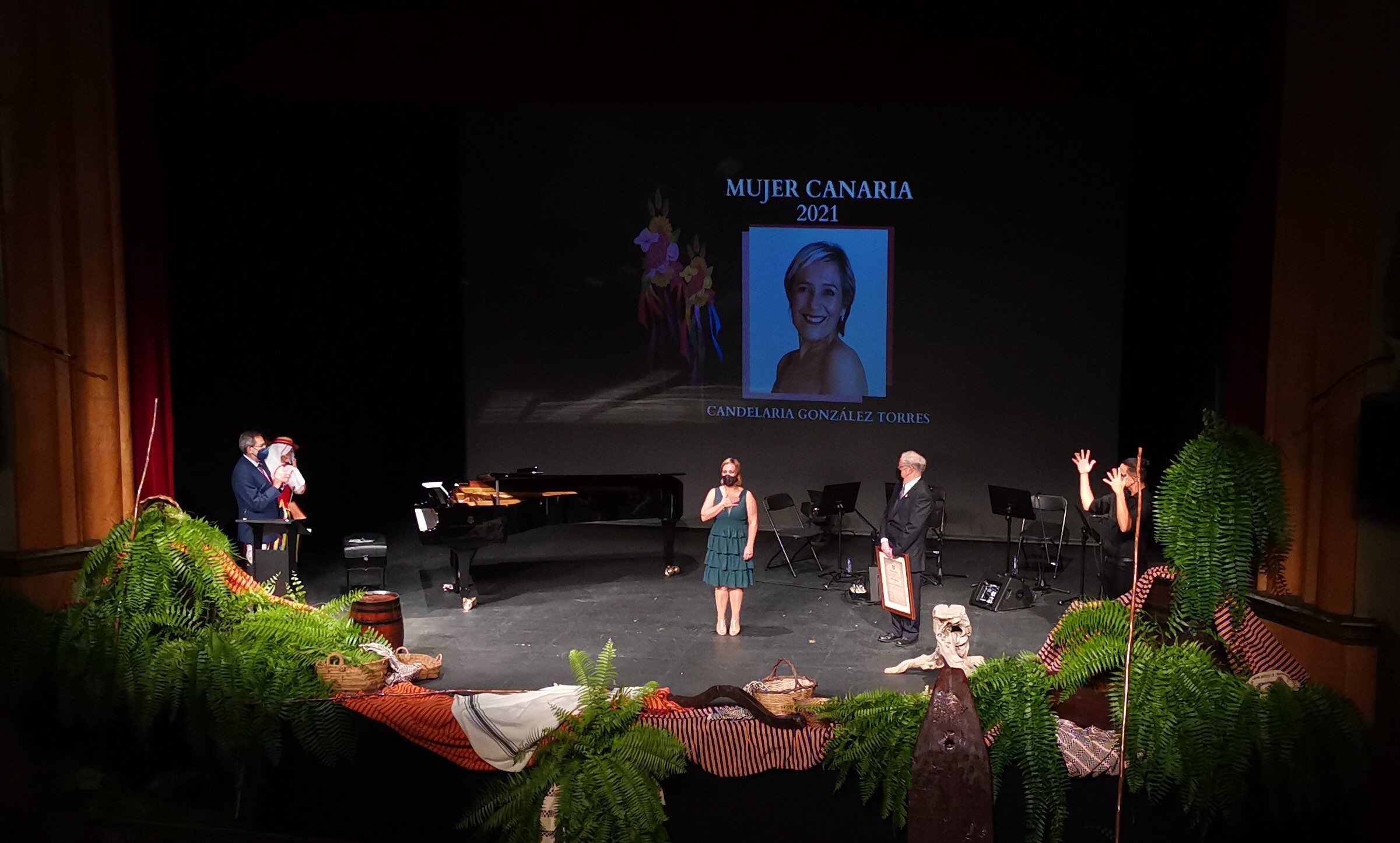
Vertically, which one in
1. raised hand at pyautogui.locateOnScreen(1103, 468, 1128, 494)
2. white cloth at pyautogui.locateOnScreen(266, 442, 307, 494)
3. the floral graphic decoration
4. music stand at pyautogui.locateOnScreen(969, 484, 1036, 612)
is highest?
the floral graphic decoration

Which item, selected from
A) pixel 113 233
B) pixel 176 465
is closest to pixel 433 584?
pixel 176 465

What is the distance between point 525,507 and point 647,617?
55.8 inches

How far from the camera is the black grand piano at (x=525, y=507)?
997cm

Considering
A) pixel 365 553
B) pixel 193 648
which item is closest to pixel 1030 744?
pixel 193 648

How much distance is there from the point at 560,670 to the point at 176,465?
14.0 feet

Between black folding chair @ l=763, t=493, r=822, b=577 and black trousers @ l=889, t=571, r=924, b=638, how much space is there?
1.98 meters

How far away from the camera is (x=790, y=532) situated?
42.0ft

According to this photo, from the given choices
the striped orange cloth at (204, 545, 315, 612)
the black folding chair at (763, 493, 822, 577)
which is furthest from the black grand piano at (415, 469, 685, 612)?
the striped orange cloth at (204, 545, 315, 612)

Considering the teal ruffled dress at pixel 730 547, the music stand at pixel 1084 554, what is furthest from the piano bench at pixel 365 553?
the music stand at pixel 1084 554

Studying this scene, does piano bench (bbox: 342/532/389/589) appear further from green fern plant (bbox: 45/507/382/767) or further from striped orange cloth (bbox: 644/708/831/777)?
striped orange cloth (bbox: 644/708/831/777)

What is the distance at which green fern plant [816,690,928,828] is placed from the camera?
5160 mm

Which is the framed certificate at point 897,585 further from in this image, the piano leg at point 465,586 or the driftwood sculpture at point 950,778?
→ the driftwood sculpture at point 950,778

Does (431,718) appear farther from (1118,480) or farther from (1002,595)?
(1002,595)

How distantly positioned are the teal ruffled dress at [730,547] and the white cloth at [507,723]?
351 centimetres
